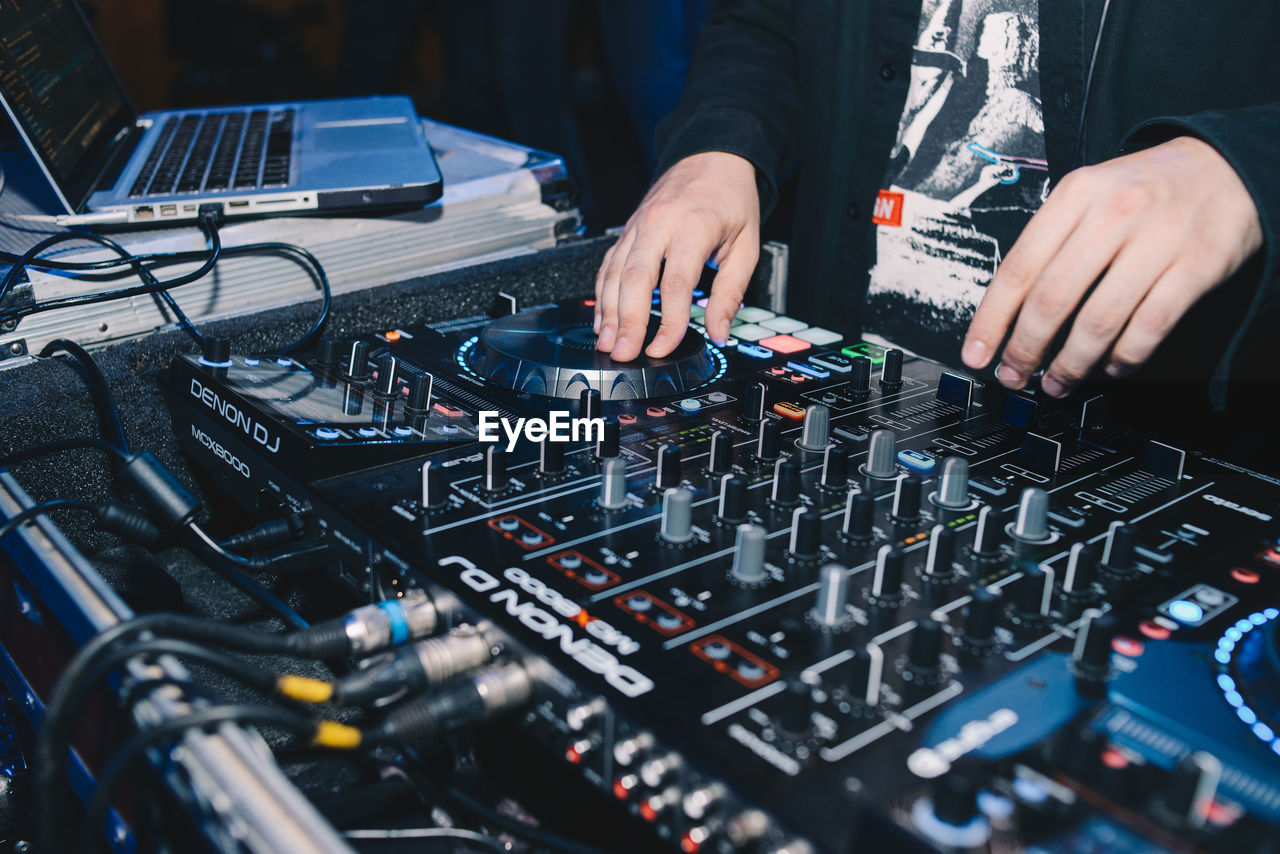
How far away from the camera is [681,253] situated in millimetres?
1096

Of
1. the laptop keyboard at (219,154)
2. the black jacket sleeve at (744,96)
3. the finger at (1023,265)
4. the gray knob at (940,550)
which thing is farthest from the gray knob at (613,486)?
the laptop keyboard at (219,154)

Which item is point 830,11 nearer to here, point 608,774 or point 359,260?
point 359,260

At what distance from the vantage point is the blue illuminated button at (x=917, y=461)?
33.1 inches

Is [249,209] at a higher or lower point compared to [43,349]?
higher

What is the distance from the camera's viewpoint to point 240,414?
92 centimetres

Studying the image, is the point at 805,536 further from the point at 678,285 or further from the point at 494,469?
the point at 678,285

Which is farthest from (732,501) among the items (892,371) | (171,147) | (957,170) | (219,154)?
(171,147)

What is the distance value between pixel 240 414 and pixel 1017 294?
0.71 metres

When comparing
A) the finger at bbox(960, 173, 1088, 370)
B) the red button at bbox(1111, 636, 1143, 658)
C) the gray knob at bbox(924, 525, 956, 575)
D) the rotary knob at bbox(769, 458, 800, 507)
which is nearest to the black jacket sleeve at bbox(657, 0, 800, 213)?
the finger at bbox(960, 173, 1088, 370)

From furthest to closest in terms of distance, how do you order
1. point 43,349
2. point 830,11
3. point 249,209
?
point 830,11
point 249,209
point 43,349

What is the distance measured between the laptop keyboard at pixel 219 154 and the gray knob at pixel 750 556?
A: 3.00ft

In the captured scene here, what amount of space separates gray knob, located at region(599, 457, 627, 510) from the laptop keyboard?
30.4 inches

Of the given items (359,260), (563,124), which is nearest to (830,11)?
(359,260)

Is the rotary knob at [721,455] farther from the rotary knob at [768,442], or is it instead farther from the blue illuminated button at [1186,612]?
the blue illuminated button at [1186,612]
